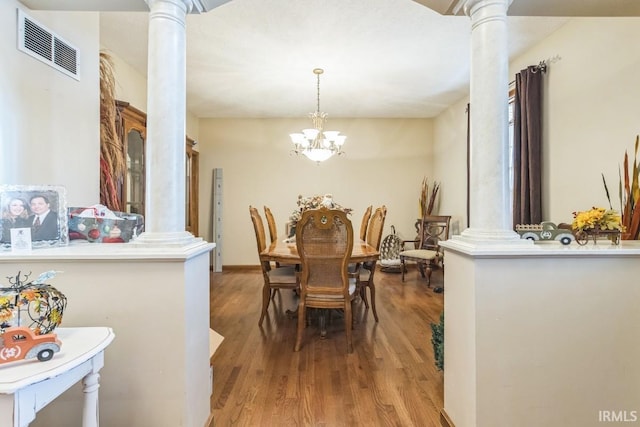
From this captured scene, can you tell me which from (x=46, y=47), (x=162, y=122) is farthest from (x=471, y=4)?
(x=46, y=47)

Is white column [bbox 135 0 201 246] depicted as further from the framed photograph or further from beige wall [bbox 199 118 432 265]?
beige wall [bbox 199 118 432 265]

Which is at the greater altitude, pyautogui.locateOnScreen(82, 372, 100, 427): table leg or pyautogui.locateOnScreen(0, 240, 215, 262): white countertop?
pyautogui.locateOnScreen(0, 240, 215, 262): white countertop

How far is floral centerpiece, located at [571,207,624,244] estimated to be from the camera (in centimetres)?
149

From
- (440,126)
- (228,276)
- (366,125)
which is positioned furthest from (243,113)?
(440,126)

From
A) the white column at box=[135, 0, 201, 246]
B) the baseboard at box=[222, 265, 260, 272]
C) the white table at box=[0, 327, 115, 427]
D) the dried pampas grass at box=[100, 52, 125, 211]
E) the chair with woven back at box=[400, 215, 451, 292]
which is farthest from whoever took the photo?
the baseboard at box=[222, 265, 260, 272]

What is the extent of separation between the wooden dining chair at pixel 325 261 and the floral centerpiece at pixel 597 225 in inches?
53.9

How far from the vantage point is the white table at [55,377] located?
2.64 feet

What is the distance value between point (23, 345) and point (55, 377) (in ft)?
0.44

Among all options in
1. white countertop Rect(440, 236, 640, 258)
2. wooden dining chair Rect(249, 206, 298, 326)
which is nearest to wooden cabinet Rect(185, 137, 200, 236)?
wooden dining chair Rect(249, 206, 298, 326)

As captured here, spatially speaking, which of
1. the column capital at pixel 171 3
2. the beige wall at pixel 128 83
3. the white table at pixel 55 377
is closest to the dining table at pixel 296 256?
the white table at pixel 55 377

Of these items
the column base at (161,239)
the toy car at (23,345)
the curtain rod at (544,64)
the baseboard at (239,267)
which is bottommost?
the baseboard at (239,267)

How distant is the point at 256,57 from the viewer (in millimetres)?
3404

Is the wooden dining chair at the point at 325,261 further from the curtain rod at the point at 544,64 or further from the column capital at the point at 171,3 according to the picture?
the curtain rod at the point at 544,64

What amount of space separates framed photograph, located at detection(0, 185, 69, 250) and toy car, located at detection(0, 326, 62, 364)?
60 cm
